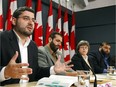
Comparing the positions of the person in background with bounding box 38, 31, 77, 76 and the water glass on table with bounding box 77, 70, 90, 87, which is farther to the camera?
the person in background with bounding box 38, 31, 77, 76

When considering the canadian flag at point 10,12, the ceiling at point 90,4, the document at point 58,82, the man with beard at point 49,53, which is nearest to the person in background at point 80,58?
the man with beard at point 49,53

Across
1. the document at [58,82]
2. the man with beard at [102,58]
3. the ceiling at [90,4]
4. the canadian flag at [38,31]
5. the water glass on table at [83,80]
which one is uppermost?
the ceiling at [90,4]

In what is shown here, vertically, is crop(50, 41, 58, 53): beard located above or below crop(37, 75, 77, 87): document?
above

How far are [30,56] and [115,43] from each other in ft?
13.6

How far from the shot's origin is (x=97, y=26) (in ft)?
19.6

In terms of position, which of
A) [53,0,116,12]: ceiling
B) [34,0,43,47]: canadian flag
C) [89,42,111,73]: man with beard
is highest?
[53,0,116,12]: ceiling

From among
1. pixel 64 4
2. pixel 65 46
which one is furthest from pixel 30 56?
pixel 64 4

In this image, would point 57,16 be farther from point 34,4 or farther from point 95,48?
point 95,48

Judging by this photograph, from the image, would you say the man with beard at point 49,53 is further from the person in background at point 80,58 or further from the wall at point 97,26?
the wall at point 97,26

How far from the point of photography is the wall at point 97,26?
18.8ft

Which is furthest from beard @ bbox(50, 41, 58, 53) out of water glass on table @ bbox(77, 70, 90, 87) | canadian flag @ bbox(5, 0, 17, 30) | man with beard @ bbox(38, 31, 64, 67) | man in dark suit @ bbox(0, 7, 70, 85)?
water glass on table @ bbox(77, 70, 90, 87)

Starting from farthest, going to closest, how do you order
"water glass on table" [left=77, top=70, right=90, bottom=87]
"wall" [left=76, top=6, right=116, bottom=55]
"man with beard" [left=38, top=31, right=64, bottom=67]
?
1. "wall" [left=76, top=6, right=116, bottom=55]
2. "man with beard" [left=38, top=31, right=64, bottom=67]
3. "water glass on table" [left=77, top=70, right=90, bottom=87]

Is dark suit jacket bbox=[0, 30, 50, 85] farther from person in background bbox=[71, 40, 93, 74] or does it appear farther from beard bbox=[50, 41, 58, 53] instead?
person in background bbox=[71, 40, 93, 74]

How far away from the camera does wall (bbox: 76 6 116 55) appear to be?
5727 millimetres
